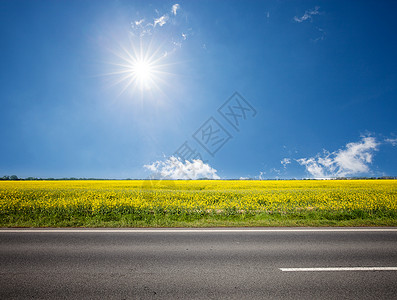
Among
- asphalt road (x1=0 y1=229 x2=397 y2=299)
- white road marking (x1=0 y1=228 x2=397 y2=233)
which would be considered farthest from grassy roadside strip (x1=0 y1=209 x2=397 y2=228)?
asphalt road (x1=0 y1=229 x2=397 y2=299)

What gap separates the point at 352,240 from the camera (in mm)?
6152

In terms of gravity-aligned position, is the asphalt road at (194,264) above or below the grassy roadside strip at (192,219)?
below

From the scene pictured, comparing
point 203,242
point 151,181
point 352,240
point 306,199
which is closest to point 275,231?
point 352,240

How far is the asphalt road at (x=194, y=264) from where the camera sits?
11.4 feet

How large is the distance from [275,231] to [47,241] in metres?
7.67

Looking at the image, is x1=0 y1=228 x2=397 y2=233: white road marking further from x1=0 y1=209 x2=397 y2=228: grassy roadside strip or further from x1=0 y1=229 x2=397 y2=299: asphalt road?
x1=0 y1=209 x2=397 y2=228: grassy roadside strip

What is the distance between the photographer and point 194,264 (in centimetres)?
447

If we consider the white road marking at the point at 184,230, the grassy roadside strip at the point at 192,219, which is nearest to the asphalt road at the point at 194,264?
the white road marking at the point at 184,230

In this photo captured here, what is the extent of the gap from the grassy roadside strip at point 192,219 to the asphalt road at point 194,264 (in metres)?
1.33

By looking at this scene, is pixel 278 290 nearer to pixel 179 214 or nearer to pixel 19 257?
pixel 19 257

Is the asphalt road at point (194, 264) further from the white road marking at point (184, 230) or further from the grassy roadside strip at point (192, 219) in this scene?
the grassy roadside strip at point (192, 219)

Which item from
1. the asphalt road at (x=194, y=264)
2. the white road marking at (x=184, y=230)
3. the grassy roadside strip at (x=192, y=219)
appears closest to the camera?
the asphalt road at (x=194, y=264)

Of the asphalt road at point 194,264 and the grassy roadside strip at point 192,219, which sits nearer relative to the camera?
the asphalt road at point 194,264

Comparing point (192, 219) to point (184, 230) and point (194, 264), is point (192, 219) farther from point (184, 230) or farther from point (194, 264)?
point (194, 264)
